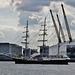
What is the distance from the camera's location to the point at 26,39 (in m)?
175

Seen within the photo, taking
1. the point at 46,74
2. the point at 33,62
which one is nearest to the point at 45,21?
the point at 33,62

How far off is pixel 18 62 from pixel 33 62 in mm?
7344

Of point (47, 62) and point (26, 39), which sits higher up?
point (26, 39)

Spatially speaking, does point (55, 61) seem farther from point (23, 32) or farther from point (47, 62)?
point (23, 32)

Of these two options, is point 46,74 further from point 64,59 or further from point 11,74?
point 64,59

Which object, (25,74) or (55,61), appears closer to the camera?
(25,74)

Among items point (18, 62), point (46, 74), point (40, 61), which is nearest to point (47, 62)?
point (40, 61)

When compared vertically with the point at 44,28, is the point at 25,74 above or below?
below

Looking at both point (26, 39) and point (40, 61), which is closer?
point (40, 61)

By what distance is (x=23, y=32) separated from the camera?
178m

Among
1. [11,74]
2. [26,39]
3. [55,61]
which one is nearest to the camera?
[11,74]

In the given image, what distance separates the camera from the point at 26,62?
545ft

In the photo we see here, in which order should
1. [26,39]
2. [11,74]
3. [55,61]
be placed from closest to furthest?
[11,74] < [55,61] < [26,39]

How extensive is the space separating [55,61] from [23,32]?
81.2 feet
